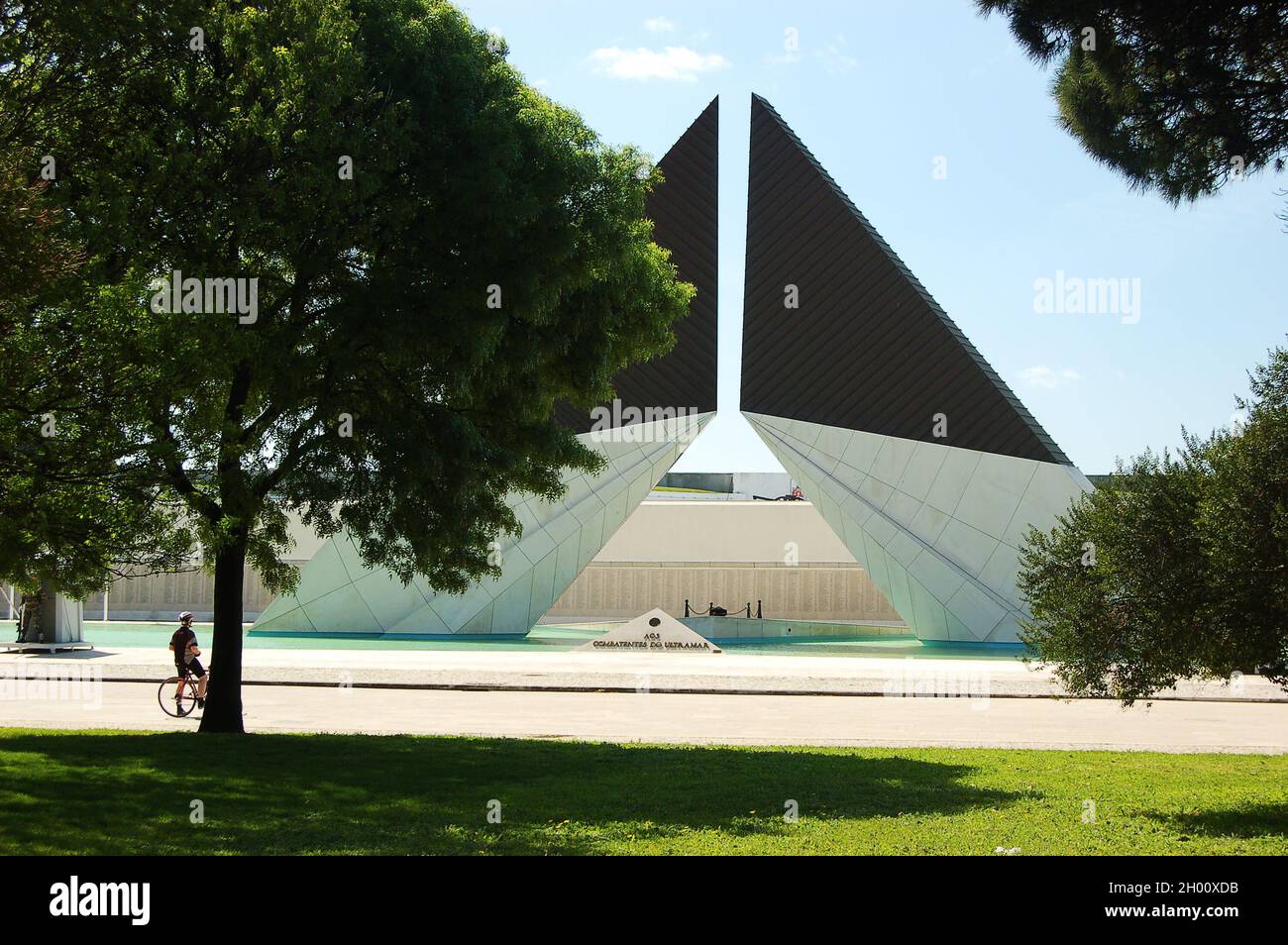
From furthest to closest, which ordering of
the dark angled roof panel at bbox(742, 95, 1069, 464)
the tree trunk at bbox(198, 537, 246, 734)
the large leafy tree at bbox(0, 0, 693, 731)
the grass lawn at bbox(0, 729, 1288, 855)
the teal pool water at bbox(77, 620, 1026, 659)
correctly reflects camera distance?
the dark angled roof panel at bbox(742, 95, 1069, 464)
the teal pool water at bbox(77, 620, 1026, 659)
the tree trunk at bbox(198, 537, 246, 734)
the large leafy tree at bbox(0, 0, 693, 731)
the grass lawn at bbox(0, 729, 1288, 855)

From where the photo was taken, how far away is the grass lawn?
661cm

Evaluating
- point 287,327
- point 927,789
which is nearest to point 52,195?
point 287,327

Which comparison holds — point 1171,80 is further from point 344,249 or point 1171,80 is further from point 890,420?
point 890,420

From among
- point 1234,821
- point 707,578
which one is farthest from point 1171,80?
point 707,578

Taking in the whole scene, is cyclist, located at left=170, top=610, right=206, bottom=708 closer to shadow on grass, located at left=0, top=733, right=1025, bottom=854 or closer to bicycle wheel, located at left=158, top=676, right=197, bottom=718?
bicycle wheel, located at left=158, top=676, right=197, bottom=718

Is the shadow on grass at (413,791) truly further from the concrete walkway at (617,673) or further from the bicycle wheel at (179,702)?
the concrete walkway at (617,673)

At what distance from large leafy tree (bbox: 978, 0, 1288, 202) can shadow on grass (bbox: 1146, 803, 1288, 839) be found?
188 inches

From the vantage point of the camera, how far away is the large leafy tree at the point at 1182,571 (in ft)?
24.8

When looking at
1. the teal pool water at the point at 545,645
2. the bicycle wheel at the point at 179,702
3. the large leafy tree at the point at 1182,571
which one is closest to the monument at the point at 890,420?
the teal pool water at the point at 545,645

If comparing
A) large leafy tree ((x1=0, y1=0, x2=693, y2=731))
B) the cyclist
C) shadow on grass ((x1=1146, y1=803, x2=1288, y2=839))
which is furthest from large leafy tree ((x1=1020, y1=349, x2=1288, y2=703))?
the cyclist

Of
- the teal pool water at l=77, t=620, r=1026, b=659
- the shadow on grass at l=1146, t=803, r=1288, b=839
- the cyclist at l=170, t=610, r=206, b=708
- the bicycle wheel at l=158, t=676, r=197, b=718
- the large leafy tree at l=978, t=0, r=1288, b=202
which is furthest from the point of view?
the teal pool water at l=77, t=620, r=1026, b=659

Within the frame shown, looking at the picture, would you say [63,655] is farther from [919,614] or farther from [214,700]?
[919,614]

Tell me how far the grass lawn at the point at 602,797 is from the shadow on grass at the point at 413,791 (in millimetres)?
23

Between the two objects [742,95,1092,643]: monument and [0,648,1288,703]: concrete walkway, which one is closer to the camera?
[0,648,1288,703]: concrete walkway
